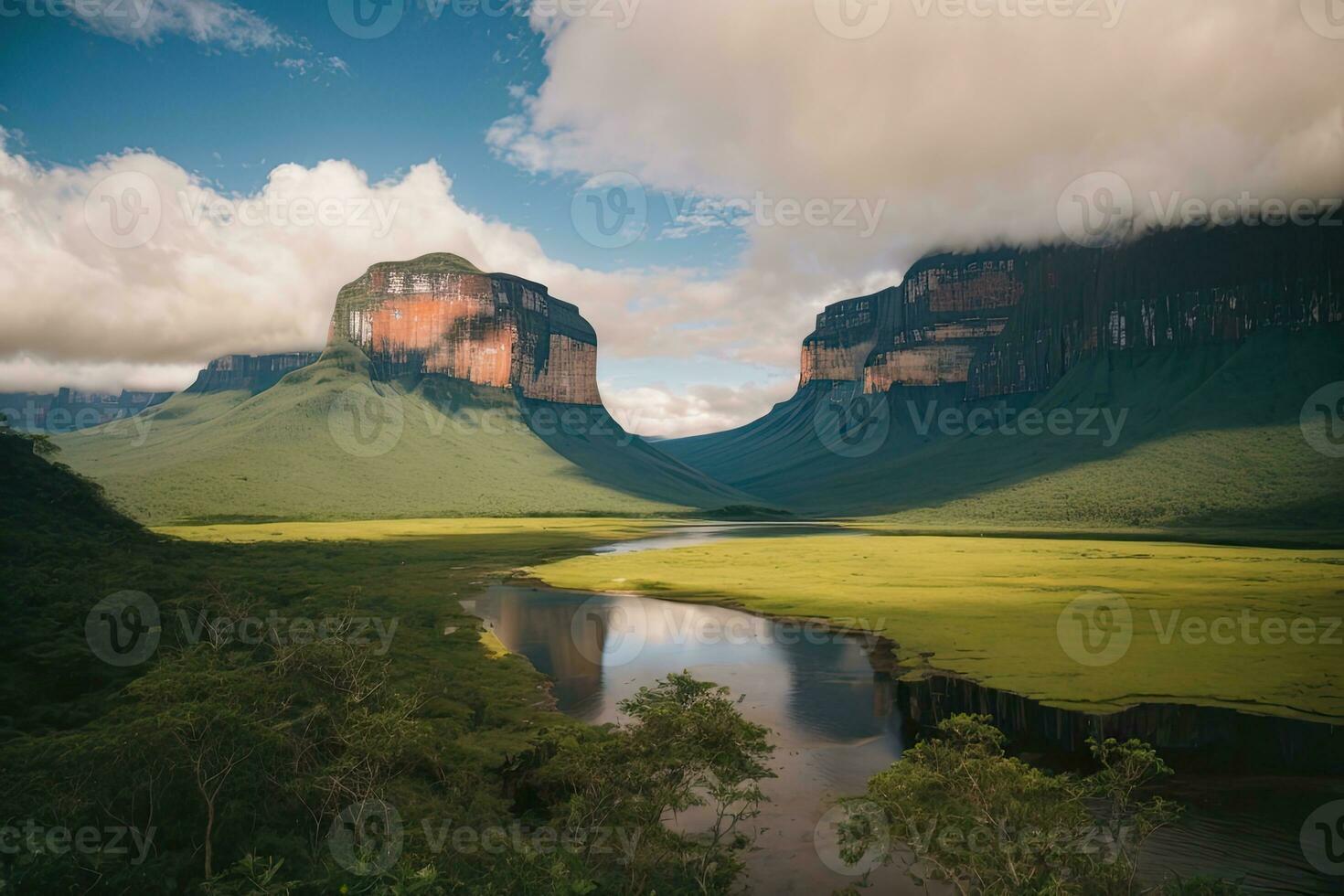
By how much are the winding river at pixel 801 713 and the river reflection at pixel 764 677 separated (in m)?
0.06

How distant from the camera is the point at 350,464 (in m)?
146

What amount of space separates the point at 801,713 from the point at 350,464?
141 m

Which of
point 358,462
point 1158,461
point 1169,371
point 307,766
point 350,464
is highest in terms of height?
point 1169,371

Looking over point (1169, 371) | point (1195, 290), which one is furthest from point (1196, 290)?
point (1169, 371)

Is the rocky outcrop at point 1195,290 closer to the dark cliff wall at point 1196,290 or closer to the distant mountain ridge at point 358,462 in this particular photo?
the dark cliff wall at point 1196,290

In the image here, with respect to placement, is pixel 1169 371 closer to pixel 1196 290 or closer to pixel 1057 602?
pixel 1196 290

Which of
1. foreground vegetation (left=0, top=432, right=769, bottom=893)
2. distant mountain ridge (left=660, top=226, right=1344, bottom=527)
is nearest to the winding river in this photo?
foreground vegetation (left=0, top=432, right=769, bottom=893)

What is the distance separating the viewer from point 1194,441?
412 ft

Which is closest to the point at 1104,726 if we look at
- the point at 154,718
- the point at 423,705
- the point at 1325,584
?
the point at 423,705

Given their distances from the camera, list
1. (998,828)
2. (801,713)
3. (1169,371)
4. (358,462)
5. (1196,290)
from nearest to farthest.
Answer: (998,828) < (801,713) < (358,462) < (1169,371) < (1196,290)

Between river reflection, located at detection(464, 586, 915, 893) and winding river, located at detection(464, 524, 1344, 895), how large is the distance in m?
0.06

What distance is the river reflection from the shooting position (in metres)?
15.9

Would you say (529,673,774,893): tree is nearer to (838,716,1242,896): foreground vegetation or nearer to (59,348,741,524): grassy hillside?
(838,716,1242,896): foreground vegetation

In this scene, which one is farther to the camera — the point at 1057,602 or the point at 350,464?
the point at 350,464
